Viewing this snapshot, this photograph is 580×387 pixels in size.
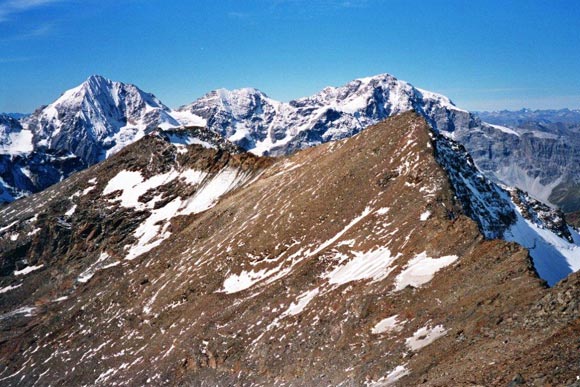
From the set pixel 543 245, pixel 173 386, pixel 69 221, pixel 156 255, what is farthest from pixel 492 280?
pixel 69 221

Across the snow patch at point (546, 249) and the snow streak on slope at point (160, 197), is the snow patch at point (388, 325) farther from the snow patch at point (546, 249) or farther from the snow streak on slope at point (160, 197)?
the snow streak on slope at point (160, 197)

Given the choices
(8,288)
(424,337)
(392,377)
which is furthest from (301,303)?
(8,288)

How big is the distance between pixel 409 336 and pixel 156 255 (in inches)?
3006

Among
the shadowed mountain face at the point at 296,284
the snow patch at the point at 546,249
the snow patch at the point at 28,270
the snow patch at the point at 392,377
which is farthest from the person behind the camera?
the snow patch at the point at 28,270

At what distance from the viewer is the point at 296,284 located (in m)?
67.8

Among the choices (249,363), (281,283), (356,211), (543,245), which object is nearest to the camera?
(249,363)

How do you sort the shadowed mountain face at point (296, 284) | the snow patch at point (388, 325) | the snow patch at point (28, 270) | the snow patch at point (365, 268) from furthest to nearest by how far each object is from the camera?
the snow patch at point (28, 270), the snow patch at point (365, 268), the snow patch at point (388, 325), the shadowed mountain face at point (296, 284)

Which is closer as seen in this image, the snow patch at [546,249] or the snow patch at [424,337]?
the snow patch at [424,337]

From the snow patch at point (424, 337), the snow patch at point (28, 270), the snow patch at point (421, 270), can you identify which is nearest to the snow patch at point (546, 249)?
the snow patch at point (421, 270)

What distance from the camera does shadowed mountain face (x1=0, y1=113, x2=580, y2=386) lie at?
38.8 meters

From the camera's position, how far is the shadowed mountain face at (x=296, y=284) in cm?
3884

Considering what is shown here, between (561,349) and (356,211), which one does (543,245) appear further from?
(561,349)

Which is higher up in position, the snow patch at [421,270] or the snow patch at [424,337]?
the snow patch at [421,270]

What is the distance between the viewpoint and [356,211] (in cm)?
7750
